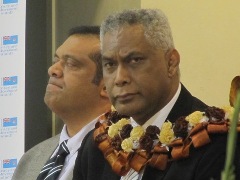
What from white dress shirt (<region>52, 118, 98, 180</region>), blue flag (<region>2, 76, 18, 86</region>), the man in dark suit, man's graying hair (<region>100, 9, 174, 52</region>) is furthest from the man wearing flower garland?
blue flag (<region>2, 76, 18, 86</region>)

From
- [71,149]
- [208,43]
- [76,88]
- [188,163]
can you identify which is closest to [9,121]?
[76,88]

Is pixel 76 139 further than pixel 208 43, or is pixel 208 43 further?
pixel 208 43

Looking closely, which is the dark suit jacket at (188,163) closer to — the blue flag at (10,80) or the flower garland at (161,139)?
the flower garland at (161,139)

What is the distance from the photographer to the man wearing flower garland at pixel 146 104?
59.1 inches

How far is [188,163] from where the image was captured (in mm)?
1456

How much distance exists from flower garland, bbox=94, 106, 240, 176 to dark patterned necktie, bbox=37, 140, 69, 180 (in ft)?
1.61

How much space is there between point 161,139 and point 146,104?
103 millimetres

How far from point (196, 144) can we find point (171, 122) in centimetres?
17

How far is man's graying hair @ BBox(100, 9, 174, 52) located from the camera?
5.28 feet

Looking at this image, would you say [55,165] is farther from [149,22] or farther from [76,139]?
[149,22]

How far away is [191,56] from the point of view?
2.63 m

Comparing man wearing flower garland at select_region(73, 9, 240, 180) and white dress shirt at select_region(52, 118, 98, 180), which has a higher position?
man wearing flower garland at select_region(73, 9, 240, 180)

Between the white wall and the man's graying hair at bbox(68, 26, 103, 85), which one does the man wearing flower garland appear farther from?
the white wall

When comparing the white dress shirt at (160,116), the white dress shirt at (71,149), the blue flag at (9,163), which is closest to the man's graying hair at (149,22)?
the white dress shirt at (160,116)
